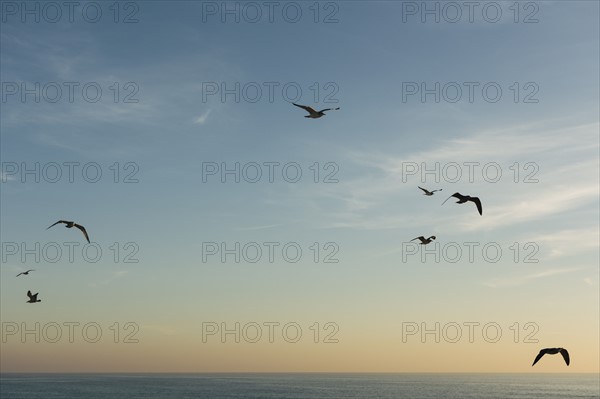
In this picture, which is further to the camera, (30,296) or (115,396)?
(115,396)

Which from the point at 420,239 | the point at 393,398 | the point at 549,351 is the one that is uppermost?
the point at 420,239

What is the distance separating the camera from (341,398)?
194125 millimetres

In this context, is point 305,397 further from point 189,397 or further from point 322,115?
point 322,115

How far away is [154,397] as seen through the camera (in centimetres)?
18612

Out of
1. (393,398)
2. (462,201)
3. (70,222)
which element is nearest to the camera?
(462,201)

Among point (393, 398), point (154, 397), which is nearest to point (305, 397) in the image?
point (393, 398)

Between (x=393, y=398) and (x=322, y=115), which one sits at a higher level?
(x=322, y=115)

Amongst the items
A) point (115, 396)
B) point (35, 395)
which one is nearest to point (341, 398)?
point (115, 396)

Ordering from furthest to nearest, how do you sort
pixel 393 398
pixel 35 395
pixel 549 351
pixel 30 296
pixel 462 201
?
pixel 393 398 → pixel 35 395 → pixel 30 296 → pixel 462 201 → pixel 549 351

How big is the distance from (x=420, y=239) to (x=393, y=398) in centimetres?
15688

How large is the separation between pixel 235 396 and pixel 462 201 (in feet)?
531

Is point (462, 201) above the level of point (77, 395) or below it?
above

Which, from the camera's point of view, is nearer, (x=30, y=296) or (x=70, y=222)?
(x=70, y=222)

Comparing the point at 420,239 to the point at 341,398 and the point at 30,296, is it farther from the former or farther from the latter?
the point at 341,398
